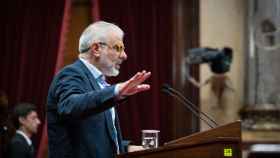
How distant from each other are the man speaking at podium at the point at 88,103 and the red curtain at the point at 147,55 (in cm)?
318

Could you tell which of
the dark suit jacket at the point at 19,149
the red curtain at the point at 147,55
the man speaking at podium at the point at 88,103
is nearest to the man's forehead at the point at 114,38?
the man speaking at podium at the point at 88,103

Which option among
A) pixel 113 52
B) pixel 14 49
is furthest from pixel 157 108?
pixel 113 52

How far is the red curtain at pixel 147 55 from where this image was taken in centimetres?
575

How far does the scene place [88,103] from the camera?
212 cm

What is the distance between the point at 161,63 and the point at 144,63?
16 centimetres

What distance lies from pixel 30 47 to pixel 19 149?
6.34 feet

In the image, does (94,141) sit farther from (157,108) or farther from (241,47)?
(241,47)

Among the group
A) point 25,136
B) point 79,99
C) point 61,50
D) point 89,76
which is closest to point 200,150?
point 79,99

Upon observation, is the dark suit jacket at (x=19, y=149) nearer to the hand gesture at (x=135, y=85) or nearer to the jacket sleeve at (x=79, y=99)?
the jacket sleeve at (x=79, y=99)

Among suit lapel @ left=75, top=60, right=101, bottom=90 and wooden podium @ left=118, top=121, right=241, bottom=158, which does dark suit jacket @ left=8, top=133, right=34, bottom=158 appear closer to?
suit lapel @ left=75, top=60, right=101, bottom=90

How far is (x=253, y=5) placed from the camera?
592 centimetres

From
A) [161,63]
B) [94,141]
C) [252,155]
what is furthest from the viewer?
[161,63]

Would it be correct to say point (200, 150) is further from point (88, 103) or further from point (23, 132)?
point (23, 132)

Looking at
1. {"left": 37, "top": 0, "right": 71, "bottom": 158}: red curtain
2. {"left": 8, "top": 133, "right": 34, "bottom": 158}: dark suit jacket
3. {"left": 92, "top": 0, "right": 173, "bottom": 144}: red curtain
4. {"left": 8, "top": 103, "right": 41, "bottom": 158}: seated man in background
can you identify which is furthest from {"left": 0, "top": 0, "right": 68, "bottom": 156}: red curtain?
{"left": 8, "top": 133, "right": 34, "bottom": 158}: dark suit jacket
